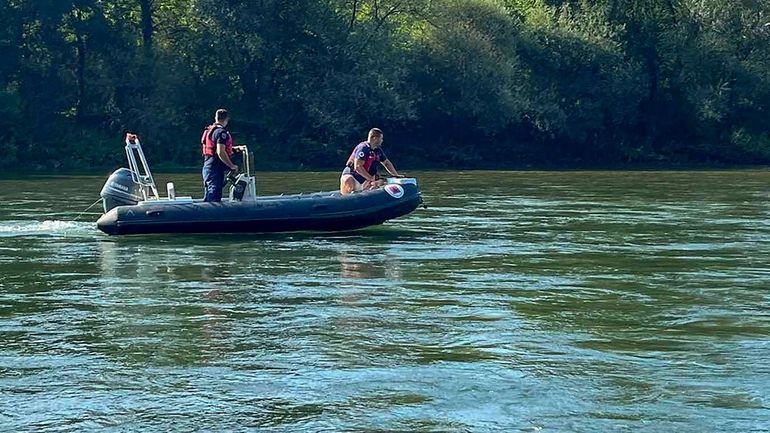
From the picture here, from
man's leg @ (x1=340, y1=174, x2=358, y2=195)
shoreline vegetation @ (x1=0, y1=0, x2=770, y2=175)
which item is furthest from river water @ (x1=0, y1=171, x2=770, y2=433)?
shoreline vegetation @ (x1=0, y1=0, x2=770, y2=175)

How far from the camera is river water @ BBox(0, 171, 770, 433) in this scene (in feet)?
24.9

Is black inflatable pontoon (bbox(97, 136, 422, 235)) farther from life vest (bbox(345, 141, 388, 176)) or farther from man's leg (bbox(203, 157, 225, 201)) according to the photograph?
life vest (bbox(345, 141, 388, 176))

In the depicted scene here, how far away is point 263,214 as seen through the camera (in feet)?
52.5

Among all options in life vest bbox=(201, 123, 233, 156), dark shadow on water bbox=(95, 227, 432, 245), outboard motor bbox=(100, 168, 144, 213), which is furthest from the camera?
outboard motor bbox=(100, 168, 144, 213)

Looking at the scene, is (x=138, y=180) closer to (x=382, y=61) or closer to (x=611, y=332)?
(x=611, y=332)

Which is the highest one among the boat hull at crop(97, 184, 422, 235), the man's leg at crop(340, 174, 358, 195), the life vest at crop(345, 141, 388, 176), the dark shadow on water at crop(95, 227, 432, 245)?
the life vest at crop(345, 141, 388, 176)

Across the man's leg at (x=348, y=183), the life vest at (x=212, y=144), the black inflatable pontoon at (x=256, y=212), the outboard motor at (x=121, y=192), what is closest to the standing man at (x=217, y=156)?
the life vest at (x=212, y=144)

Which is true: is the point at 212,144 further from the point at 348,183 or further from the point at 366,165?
the point at 366,165

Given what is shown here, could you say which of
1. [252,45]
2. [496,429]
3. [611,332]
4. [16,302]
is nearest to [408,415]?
[496,429]

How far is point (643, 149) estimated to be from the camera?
135 ft

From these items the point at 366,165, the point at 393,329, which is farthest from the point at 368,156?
the point at 393,329

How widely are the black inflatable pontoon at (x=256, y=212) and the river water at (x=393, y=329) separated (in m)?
0.23

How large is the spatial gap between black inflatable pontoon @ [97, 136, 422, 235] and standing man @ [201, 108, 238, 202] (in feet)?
0.57

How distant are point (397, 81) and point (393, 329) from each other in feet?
95.7
